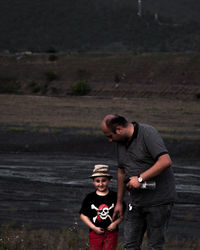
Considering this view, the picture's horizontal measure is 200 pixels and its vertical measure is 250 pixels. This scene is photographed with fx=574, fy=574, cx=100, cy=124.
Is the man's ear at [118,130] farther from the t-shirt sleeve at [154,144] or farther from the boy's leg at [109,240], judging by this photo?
the boy's leg at [109,240]

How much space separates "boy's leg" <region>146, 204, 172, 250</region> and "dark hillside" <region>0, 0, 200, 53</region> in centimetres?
9596

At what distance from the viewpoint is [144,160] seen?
561 centimetres

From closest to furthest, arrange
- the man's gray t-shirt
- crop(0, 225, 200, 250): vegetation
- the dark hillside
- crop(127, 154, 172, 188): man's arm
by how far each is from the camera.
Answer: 1. crop(127, 154, 172, 188): man's arm
2. the man's gray t-shirt
3. crop(0, 225, 200, 250): vegetation
4. the dark hillside

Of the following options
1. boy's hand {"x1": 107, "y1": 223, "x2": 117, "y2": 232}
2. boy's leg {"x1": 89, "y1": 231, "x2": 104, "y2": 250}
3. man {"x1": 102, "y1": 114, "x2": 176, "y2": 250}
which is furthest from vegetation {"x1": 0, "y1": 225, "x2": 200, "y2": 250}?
man {"x1": 102, "y1": 114, "x2": 176, "y2": 250}

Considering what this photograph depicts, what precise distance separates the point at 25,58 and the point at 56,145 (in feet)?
176

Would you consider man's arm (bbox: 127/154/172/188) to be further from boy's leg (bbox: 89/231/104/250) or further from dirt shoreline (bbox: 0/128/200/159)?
dirt shoreline (bbox: 0/128/200/159)

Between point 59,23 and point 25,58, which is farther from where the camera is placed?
point 59,23

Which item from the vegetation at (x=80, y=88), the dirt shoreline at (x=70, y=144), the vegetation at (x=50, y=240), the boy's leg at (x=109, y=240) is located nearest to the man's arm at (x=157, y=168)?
the boy's leg at (x=109, y=240)

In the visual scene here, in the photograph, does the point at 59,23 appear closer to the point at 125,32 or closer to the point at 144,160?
the point at 125,32

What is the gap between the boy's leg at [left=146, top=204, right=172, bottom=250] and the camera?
5.64 m

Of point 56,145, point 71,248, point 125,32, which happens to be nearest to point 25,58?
point 125,32

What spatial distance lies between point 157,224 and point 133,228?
28cm

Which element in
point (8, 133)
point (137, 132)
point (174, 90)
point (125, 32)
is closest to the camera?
point (137, 132)

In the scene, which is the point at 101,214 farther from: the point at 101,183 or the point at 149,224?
the point at 149,224
